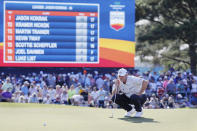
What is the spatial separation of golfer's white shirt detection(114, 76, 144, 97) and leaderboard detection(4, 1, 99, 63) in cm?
1191

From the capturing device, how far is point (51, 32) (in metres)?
21.2

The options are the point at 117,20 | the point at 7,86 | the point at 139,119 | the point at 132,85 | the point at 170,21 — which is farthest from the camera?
the point at 170,21

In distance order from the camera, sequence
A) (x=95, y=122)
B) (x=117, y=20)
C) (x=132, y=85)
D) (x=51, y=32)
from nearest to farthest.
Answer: (x=95, y=122) → (x=132, y=85) → (x=51, y=32) → (x=117, y=20)

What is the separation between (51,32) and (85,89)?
329 cm

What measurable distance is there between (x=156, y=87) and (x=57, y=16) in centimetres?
598

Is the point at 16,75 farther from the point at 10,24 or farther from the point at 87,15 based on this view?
the point at 87,15

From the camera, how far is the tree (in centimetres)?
2831

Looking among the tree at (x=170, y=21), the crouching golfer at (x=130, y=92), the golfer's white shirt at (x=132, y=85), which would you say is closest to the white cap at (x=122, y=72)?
the crouching golfer at (x=130, y=92)

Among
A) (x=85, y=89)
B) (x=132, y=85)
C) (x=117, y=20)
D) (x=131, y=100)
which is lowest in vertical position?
(x=85, y=89)

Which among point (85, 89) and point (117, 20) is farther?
point (117, 20)

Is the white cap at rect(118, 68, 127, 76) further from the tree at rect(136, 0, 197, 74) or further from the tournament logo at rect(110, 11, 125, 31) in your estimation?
the tree at rect(136, 0, 197, 74)

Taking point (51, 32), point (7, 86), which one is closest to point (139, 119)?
point (7, 86)

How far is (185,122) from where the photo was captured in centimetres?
855

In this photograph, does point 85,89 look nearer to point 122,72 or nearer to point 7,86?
point 7,86
